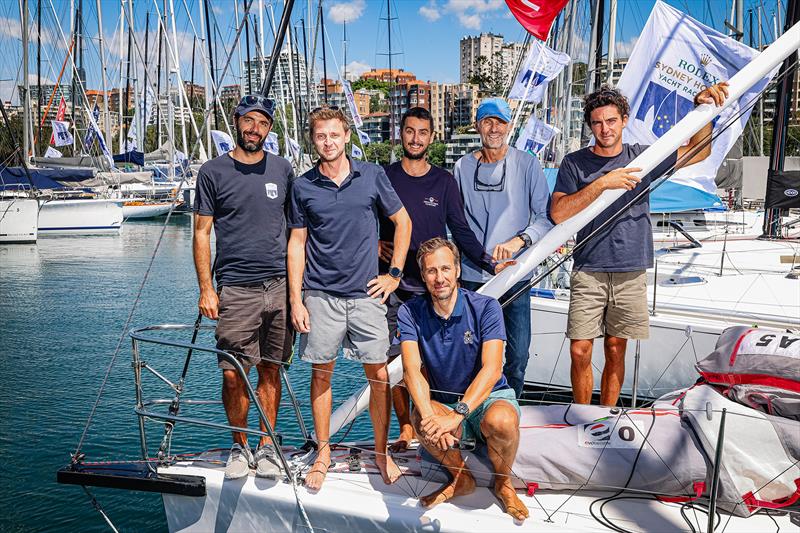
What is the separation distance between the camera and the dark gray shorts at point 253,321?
4004 millimetres

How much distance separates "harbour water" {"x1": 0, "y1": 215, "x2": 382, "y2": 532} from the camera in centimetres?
554

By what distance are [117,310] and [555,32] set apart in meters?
9.82

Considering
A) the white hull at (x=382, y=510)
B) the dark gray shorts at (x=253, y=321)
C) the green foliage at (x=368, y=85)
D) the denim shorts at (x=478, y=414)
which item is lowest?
the white hull at (x=382, y=510)

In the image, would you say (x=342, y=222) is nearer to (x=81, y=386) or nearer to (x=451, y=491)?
(x=451, y=491)

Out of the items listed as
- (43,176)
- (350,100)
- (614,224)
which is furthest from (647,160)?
(43,176)

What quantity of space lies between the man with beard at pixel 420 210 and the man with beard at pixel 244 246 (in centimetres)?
62

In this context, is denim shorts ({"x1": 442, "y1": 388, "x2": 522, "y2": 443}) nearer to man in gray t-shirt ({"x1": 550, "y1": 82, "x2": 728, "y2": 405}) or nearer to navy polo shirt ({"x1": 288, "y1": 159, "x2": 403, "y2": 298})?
navy polo shirt ({"x1": 288, "y1": 159, "x2": 403, "y2": 298})

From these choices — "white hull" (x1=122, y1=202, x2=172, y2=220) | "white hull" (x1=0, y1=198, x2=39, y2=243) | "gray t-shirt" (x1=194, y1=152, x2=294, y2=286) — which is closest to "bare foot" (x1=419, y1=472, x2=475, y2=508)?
"gray t-shirt" (x1=194, y1=152, x2=294, y2=286)

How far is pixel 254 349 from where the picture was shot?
4105mm

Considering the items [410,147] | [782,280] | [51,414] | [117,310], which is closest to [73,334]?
[117,310]

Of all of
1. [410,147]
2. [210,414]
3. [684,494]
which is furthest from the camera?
[210,414]

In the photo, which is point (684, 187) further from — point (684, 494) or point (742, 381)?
point (684, 494)

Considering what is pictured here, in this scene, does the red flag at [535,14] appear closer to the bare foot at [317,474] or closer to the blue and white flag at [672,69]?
the blue and white flag at [672,69]

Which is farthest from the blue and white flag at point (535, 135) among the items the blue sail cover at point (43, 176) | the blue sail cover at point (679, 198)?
the blue sail cover at point (43, 176)
